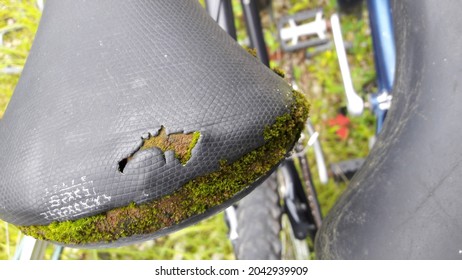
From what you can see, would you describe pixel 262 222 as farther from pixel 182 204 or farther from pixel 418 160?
pixel 182 204

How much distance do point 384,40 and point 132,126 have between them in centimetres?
90

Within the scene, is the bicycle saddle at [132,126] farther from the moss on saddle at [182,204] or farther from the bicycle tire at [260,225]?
the bicycle tire at [260,225]

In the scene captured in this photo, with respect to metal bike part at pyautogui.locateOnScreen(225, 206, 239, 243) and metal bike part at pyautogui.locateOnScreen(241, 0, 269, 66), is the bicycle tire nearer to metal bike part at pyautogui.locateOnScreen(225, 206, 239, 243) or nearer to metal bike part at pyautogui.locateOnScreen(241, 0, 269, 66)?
metal bike part at pyautogui.locateOnScreen(225, 206, 239, 243)

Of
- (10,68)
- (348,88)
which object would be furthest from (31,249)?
(348,88)

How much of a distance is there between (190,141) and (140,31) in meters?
0.18

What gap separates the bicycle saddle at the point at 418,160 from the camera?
0.79 metres

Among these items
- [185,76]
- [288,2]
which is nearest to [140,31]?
[185,76]

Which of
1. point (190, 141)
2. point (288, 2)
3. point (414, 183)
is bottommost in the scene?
point (288, 2)

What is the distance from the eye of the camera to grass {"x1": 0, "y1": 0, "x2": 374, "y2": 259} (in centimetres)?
166

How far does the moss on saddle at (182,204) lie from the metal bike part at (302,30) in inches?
43.8

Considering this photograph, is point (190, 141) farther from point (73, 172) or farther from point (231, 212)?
point (231, 212)

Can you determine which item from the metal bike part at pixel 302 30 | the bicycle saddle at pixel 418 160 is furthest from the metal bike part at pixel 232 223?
the metal bike part at pixel 302 30

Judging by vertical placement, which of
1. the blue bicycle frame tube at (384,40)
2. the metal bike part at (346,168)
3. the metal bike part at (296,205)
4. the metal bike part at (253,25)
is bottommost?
the metal bike part at (346,168)
